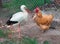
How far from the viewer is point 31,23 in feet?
23.9

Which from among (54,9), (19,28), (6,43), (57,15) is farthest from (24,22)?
(6,43)

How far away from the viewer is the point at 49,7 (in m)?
9.06

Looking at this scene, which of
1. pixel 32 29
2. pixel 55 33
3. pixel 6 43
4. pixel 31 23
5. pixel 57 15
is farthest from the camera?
pixel 57 15

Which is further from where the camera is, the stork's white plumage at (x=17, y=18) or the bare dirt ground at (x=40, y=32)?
the stork's white plumage at (x=17, y=18)

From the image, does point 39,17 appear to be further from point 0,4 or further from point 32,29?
point 0,4

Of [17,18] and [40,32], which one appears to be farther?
[17,18]

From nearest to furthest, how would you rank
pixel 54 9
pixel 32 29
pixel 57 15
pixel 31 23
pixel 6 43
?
pixel 6 43
pixel 32 29
pixel 31 23
pixel 57 15
pixel 54 9

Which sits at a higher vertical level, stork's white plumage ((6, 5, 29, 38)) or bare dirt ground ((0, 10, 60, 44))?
stork's white plumage ((6, 5, 29, 38))

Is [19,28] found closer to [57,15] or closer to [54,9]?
[57,15]

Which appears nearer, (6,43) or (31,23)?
(6,43)

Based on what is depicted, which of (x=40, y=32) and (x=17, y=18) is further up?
(x=17, y=18)

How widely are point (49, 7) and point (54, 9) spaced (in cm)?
25

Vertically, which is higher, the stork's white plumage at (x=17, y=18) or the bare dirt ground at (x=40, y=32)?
the stork's white plumage at (x=17, y=18)

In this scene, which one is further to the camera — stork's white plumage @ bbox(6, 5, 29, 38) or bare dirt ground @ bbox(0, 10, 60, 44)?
stork's white plumage @ bbox(6, 5, 29, 38)
